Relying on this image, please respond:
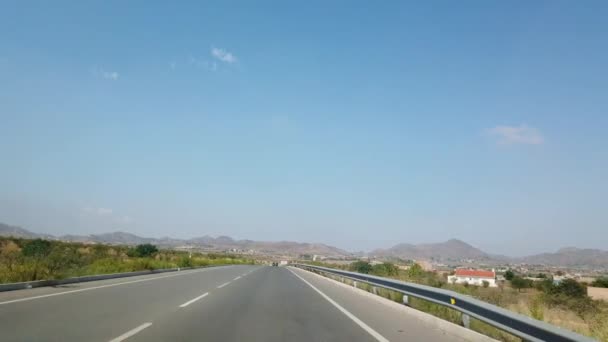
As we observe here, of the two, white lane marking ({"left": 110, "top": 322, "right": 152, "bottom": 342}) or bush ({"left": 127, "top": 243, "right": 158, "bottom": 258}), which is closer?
white lane marking ({"left": 110, "top": 322, "right": 152, "bottom": 342})

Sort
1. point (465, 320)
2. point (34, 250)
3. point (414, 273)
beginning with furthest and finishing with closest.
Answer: point (34, 250) < point (414, 273) < point (465, 320)

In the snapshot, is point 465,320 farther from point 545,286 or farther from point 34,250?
point 34,250

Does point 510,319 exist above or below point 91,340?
above

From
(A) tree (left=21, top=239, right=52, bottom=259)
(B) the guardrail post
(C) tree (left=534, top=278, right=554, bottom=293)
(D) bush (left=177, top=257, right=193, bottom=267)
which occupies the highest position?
(A) tree (left=21, top=239, right=52, bottom=259)

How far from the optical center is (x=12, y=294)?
51.4 ft

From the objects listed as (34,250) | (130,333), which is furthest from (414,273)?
(34,250)

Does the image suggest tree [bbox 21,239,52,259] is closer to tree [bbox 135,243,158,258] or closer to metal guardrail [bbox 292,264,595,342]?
tree [bbox 135,243,158,258]

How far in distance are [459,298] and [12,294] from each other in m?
13.8

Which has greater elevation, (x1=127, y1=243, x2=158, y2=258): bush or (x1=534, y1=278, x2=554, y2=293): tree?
(x1=127, y1=243, x2=158, y2=258): bush

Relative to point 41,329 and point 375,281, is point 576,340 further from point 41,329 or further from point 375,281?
point 375,281

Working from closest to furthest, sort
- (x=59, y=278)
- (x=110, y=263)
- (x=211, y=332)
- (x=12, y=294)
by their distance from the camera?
1. (x=211, y=332)
2. (x=12, y=294)
3. (x=59, y=278)
4. (x=110, y=263)

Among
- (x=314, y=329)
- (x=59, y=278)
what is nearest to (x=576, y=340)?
(x=314, y=329)

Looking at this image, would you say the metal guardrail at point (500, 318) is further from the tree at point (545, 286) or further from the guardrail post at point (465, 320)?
the tree at point (545, 286)

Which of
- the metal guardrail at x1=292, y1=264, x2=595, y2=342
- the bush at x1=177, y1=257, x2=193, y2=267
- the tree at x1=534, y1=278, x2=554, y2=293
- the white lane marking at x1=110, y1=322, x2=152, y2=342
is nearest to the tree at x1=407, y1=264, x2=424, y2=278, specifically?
the tree at x1=534, y1=278, x2=554, y2=293
